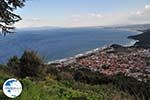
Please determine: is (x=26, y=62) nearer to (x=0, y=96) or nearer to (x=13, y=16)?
(x=13, y=16)

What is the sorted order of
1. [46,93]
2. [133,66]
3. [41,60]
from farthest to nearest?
[133,66] → [41,60] → [46,93]

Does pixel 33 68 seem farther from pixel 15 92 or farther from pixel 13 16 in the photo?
pixel 15 92

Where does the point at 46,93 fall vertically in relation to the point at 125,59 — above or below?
above

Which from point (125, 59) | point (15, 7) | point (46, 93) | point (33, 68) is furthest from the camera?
point (125, 59)

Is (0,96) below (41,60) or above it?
above

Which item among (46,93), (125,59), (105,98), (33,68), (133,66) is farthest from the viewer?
(125,59)

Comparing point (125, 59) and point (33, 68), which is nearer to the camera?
point (33, 68)

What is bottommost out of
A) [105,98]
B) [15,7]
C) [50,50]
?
[50,50]

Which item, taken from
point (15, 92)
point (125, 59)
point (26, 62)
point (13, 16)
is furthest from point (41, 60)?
point (125, 59)

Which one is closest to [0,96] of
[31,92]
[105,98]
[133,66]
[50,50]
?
[31,92]

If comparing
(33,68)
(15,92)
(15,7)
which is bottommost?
(33,68)
